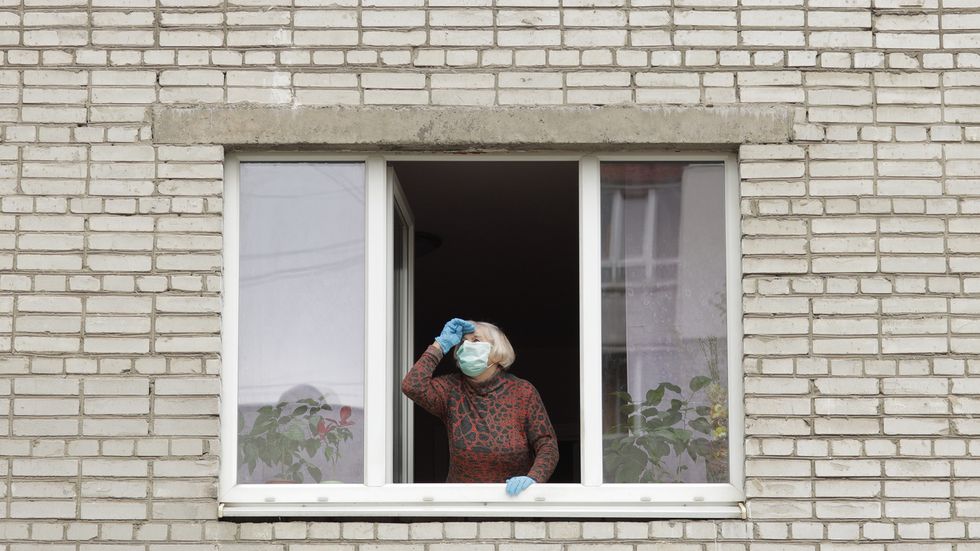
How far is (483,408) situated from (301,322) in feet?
2.78

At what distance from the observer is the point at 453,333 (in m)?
5.29

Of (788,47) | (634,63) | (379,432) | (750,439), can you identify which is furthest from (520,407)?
(788,47)

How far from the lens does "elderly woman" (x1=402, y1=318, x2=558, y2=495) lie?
204 inches

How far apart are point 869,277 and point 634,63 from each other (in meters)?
1.27

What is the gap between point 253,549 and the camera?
486 cm

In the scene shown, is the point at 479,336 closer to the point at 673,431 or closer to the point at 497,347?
the point at 497,347

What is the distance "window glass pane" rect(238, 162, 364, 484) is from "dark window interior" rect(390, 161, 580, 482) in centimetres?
61

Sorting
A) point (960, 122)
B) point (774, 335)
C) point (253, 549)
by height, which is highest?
point (960, 122)

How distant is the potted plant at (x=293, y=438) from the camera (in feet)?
16.6

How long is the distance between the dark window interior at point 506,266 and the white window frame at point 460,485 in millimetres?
575

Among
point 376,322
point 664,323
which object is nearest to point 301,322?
point 376,322

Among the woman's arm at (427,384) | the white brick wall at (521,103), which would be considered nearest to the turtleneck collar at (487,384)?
the woman's arm at (427,384)

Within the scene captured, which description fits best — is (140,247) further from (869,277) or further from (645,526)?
(869,277)

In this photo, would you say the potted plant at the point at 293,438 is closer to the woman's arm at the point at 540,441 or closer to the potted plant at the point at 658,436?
the woman's arm at the point at 540,441
